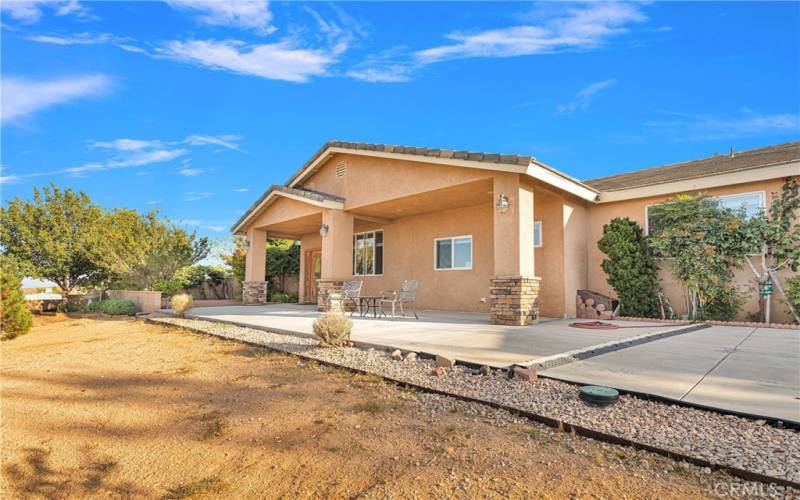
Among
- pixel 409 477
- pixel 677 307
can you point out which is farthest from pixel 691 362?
pixel 677 307

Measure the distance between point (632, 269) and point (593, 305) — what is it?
47.7 inches

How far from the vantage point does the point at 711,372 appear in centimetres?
384

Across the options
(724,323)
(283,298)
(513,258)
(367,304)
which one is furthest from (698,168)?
(283,298)

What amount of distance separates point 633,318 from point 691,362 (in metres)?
5.07

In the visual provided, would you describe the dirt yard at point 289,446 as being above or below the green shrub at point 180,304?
below

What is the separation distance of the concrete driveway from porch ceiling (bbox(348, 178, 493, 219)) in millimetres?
4863

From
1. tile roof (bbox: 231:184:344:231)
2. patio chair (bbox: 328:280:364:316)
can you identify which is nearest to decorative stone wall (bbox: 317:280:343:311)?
patio chair (bbox: 328:280:364:316)

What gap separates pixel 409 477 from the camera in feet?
6.89

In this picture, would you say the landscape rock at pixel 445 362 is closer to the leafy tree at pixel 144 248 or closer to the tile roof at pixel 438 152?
the tile roof at pixel 438 152

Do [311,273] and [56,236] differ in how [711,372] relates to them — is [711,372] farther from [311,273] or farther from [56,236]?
[56,236]

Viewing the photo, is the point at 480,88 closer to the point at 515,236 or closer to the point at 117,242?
the point at 515,236

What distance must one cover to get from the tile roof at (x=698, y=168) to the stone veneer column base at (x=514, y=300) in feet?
14.0

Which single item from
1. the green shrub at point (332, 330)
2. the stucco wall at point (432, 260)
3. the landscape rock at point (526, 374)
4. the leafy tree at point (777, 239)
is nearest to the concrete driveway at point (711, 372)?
Answer: the landscape rock at point (526, 374)

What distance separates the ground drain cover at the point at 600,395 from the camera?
9.66ft
